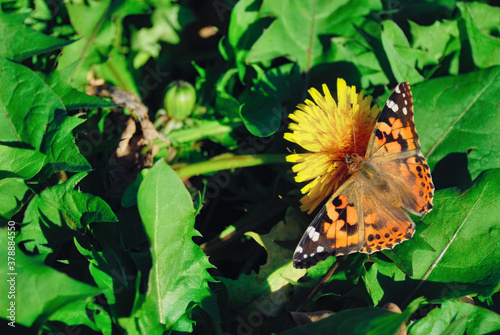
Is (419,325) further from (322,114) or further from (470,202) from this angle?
(322,114)

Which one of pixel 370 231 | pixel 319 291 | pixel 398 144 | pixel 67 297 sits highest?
pixel 398 144

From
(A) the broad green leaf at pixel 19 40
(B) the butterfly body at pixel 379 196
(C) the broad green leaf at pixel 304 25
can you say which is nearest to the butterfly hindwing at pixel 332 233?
(B) the butterfly body at pixel 379 196

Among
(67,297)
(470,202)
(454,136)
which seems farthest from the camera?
(454,136)

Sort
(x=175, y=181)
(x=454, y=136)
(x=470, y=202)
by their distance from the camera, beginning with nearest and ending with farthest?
1. (x=175, y=181)
2. (x=470, y=202)
3. (x=454, y=136)

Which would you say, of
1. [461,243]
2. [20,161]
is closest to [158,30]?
[20,161]

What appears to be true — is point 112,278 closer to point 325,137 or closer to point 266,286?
point 266,286

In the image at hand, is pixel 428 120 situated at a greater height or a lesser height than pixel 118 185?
greater

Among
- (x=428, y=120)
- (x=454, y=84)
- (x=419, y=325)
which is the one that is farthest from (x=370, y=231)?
(x=454, y=84)
